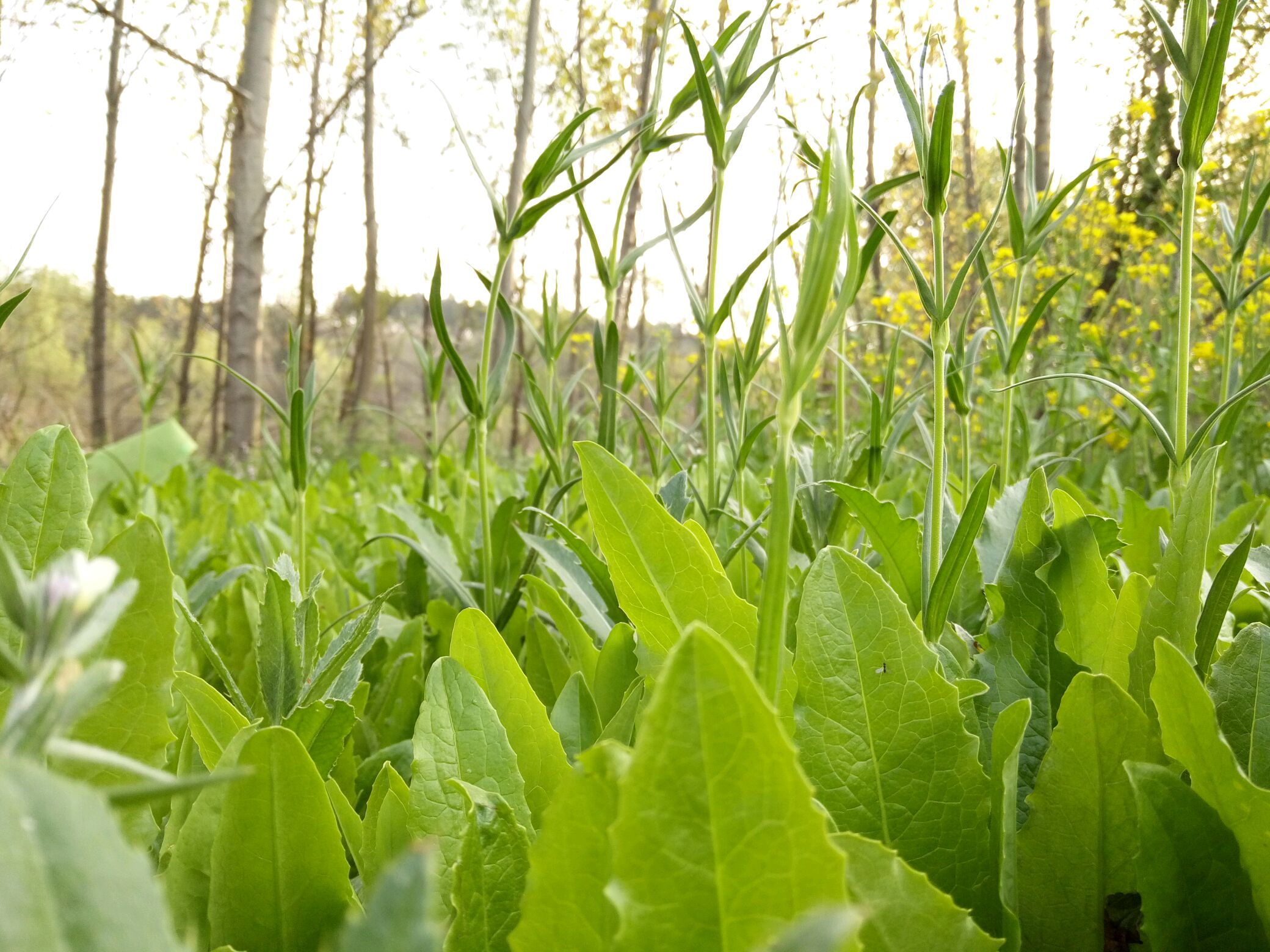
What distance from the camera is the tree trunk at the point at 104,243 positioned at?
8641 mm

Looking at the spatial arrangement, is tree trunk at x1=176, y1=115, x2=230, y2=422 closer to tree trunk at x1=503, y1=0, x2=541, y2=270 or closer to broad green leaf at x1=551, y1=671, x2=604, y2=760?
tree trunk at x1=503, y1=0, x2=541, y2=270

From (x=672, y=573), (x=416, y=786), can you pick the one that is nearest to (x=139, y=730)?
(x=416, y=786)

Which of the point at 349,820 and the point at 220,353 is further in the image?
the point at 220,353

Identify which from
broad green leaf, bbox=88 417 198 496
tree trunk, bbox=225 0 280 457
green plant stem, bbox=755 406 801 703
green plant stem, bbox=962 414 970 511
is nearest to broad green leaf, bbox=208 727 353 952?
green plant stem, bbox=755 406 801 703

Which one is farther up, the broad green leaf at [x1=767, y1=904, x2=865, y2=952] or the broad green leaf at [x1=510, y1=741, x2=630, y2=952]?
the broad green leaf at [x1=767, y1=904, x2=865, y2=952]

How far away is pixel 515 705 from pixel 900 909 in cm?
26

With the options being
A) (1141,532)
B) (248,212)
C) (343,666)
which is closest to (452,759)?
(343,666)

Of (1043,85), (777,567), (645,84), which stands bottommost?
(777,567)

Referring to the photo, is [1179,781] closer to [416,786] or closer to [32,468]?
[416,786]

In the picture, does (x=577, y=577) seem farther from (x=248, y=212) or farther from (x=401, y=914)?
(x=248, y=212)

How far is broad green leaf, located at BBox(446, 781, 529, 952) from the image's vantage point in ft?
1.33

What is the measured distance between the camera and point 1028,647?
65 cm

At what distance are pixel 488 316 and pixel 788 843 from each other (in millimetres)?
648

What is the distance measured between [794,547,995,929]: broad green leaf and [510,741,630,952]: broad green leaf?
0.18 m
